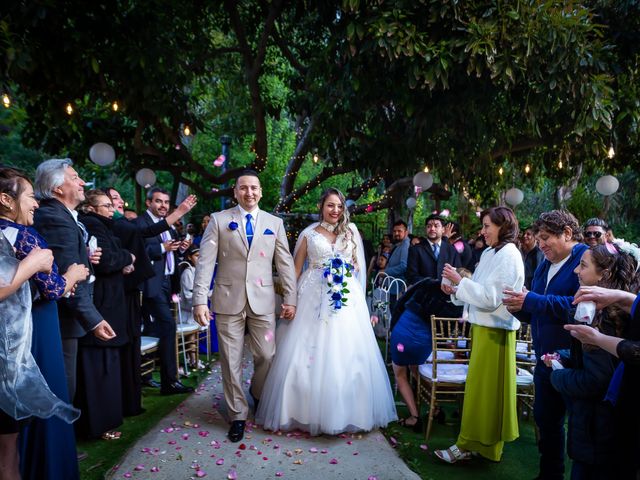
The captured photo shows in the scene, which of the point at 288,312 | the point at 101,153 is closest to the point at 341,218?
the point at 288,312

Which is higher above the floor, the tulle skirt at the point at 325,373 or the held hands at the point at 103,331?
the held hands at the point at 103,331

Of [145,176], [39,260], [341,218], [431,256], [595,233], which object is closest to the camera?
[39,260]

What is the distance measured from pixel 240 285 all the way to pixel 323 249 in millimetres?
769

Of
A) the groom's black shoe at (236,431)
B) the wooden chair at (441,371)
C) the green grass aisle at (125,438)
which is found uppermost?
the wooden chair at (441,371)

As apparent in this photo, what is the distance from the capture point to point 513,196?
45.1 feet

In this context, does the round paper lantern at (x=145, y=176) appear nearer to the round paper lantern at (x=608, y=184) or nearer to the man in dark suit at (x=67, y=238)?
the man in dark suit at (x=67, y=238)

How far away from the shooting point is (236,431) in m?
3.93

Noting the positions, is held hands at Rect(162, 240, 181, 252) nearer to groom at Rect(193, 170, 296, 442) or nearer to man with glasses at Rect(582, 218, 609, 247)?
groom at Rect(193, 170, 296, 442)

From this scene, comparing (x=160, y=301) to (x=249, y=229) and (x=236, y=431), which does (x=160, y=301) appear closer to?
(x=249, y=229)

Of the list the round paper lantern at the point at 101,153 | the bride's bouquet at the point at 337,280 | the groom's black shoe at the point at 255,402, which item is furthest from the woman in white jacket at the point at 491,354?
the round paper lantern at the point at 101,153

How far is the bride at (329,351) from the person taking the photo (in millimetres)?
3971

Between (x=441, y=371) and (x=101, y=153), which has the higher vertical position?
(x=101, y=153)

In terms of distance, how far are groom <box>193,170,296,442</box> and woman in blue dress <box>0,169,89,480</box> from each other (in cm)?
124

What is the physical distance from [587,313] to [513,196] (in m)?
12.3
